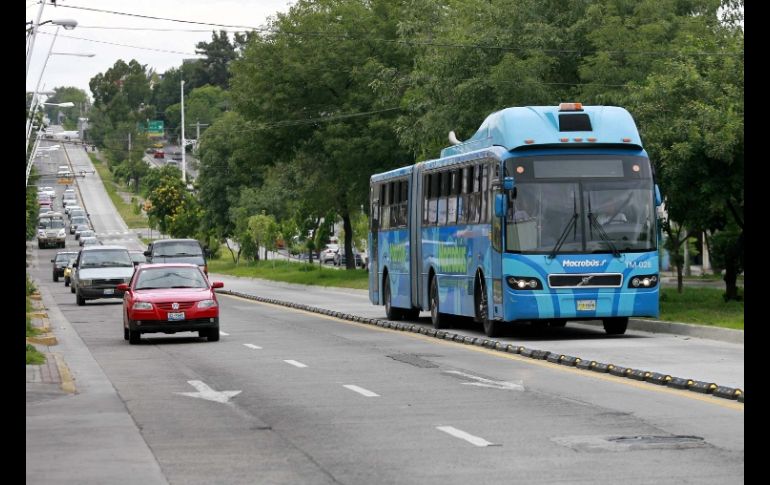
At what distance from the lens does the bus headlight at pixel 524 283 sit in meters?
26.8

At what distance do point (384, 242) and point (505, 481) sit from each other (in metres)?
25.7

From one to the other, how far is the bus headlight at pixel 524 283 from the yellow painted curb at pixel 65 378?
24.7 ft

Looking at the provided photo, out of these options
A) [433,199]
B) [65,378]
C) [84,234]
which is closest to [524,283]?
[433,199]

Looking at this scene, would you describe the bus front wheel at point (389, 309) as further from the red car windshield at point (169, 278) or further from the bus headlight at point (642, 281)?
the bus headlight at point (642, 281)

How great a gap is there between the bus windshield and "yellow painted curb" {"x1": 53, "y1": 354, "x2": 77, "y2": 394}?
25.6 ft

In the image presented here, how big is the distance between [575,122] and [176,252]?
3189cm

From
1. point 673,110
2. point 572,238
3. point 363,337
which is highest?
point 673,110

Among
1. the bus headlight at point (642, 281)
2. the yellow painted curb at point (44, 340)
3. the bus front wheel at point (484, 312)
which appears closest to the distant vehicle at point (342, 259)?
the yellow painted curb at point (44, 340)

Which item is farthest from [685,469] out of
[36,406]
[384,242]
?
[384,242]

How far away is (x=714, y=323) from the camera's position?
95.6 ft

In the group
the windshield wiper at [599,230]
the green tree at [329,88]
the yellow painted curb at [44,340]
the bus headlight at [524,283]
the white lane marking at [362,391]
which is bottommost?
the yellow painted curb at [44,340]

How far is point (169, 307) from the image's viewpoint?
95.7ft

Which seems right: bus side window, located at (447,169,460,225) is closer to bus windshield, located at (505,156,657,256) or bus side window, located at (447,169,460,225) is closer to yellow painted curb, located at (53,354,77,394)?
bus windshield, located at (505,156,657,256)

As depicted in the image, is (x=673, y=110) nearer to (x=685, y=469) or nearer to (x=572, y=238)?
(x=572, y=238)
